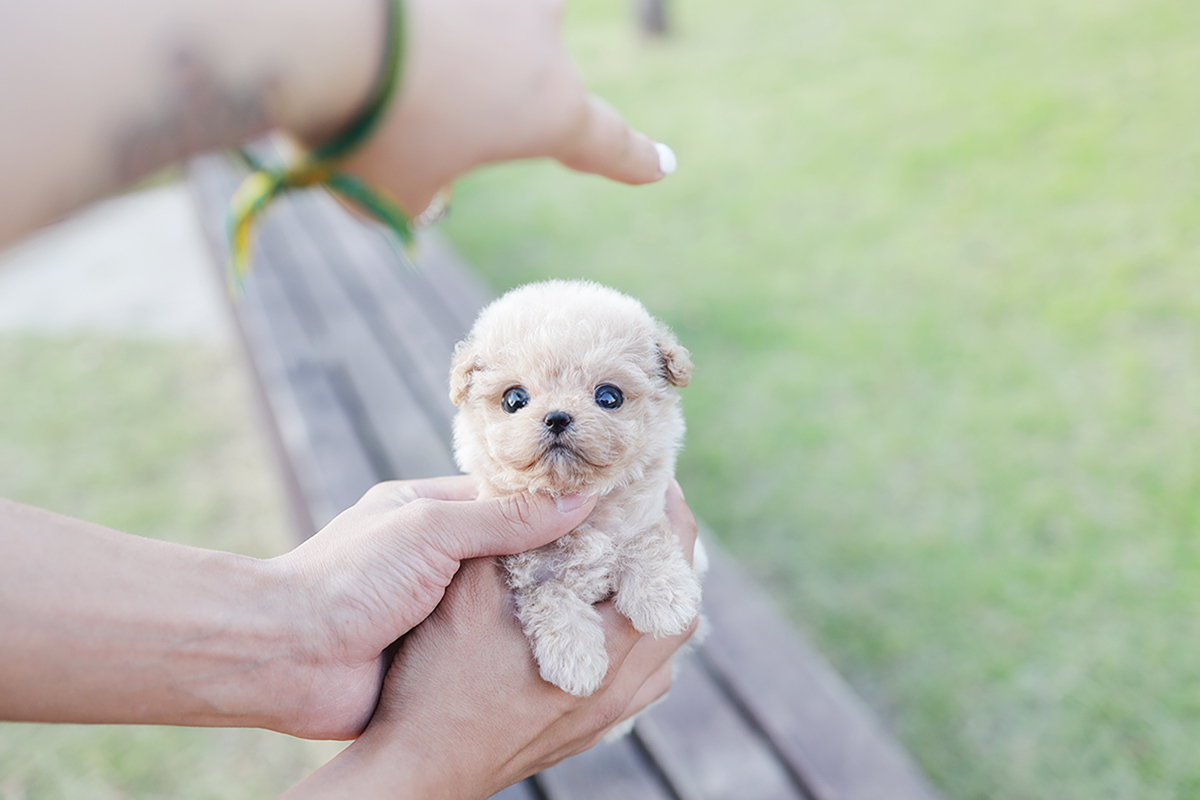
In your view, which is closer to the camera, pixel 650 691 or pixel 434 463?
pixel 650 691

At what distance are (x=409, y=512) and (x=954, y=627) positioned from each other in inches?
89.6

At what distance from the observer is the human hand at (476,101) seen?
1.11 m

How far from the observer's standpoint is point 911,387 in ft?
12.5

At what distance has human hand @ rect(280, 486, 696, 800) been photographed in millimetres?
1275

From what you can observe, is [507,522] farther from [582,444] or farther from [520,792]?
[520,792]

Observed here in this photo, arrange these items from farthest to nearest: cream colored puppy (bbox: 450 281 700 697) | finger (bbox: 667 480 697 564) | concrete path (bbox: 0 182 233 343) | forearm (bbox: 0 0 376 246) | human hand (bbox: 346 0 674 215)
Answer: concrete path (bbox: 0 182 233 343) < finger (bbox: 667 480 697 564) < cream colored puppy (bbox: 450 281 700 697) < human hand (bbox: 346 0 674 215) < forearm (bbox: 0 0 376 246)

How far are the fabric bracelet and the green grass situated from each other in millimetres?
2134

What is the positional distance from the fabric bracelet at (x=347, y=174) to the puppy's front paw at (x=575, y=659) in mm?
654

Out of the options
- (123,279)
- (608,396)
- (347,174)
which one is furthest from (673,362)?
(123,279)

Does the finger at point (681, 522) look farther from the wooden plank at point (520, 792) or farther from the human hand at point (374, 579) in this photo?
the wooden plank at point (520, 792)

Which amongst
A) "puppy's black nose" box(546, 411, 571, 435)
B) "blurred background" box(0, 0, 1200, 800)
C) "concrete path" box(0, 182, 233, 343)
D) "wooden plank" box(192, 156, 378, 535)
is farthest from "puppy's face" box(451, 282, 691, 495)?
"concrete path" box(0, 182, 233, 343)

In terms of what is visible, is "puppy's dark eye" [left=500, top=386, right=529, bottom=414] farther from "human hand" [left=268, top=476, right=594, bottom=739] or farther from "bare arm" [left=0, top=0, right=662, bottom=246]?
"bare arm" [left=0, top=0, right=662, bottom=246]

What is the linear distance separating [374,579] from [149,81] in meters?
0.77

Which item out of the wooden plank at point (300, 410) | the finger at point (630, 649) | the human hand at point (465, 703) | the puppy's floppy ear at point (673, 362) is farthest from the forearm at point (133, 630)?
the wooden plank at point (300, 410)
